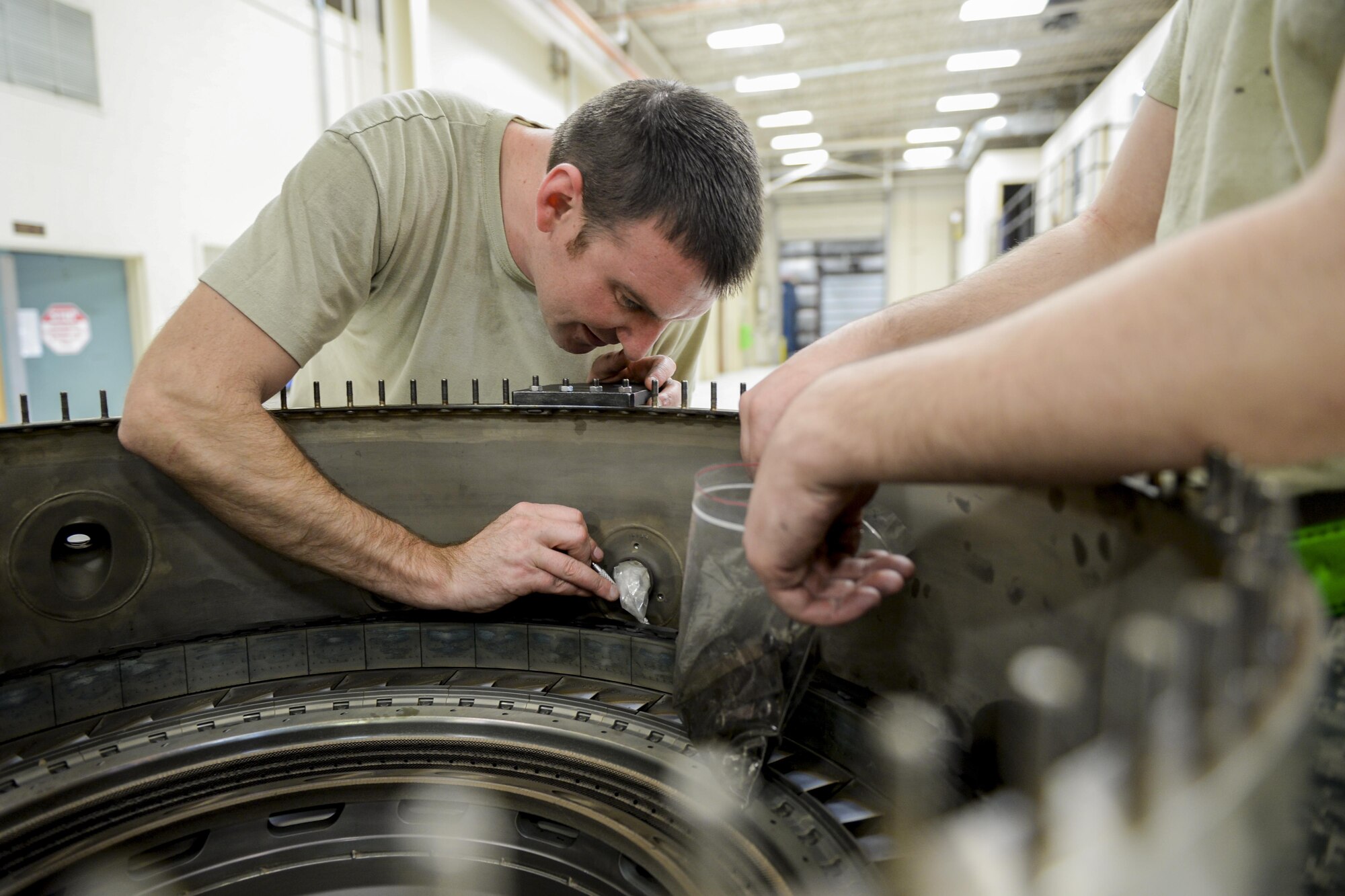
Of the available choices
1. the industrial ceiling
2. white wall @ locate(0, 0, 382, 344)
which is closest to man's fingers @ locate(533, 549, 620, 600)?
white wall @ locate(0, 0, 382, 344)

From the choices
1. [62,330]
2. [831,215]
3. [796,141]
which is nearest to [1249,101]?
[62,330]

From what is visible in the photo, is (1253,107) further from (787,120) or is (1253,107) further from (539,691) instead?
(787,120)

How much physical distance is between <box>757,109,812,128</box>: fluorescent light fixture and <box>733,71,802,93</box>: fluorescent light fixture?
1.00m

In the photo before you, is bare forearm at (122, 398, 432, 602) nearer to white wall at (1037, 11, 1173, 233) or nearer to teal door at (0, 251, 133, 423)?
teal door at (0, 251, 133, 423)

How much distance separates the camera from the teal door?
245 cm

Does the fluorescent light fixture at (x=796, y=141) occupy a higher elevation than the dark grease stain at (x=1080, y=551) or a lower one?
higher

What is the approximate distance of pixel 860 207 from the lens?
10703 mm

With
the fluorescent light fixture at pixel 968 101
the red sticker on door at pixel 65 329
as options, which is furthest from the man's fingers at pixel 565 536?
the fluorescent light fixture at pixel 968 101

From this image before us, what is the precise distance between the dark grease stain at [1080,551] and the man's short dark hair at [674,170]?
0.56 metres

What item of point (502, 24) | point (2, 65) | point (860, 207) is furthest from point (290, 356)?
point (860, 207)

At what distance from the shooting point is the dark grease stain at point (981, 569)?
0.58 m

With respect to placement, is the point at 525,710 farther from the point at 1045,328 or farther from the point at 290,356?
the point at 1045,328

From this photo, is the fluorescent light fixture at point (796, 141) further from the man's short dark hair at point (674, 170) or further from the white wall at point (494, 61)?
the man's short dark hair at point (674, 170)

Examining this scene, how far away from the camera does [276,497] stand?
0.78 metres
